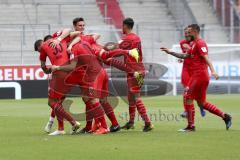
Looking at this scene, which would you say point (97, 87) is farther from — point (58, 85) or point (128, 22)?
point (128, 22)

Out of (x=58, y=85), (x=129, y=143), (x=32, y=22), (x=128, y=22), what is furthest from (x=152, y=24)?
(x=129, y=143)

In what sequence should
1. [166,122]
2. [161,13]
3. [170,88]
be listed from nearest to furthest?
[166,122] → [170,88] → [161,13]

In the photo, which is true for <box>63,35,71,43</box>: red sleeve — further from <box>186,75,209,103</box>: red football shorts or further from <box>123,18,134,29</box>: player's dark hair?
<box>186,75,209,103</box>: red football shorts

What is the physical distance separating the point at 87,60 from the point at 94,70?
235 millimetres

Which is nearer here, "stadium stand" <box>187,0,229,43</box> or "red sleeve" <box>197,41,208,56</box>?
"red sleeve" <box>197,41,208,56</box>

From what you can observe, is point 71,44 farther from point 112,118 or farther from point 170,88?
point 170,88

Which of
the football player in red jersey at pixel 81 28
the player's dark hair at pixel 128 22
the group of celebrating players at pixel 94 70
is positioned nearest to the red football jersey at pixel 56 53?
the group of celebrating players at pixel 94 70

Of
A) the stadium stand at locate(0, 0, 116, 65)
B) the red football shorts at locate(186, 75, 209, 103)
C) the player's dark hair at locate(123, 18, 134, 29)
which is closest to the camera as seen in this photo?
the player's dark hair at locate(123, 18, 134, 29)

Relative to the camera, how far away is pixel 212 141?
13422 mm

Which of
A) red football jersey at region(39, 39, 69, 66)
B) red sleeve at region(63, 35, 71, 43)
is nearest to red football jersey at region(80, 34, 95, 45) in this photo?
red sleeve at region(63, 35, 71, 43)

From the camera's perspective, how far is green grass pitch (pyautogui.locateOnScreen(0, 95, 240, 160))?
37.8ft

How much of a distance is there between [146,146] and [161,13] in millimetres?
28173

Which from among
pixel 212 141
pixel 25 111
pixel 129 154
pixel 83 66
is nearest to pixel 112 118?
pixel 83 66

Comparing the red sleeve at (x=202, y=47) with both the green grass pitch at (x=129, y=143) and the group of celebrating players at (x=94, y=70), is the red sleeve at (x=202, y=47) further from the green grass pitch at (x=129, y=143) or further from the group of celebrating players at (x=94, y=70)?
the green grass pitch at (x=129, y=143)
